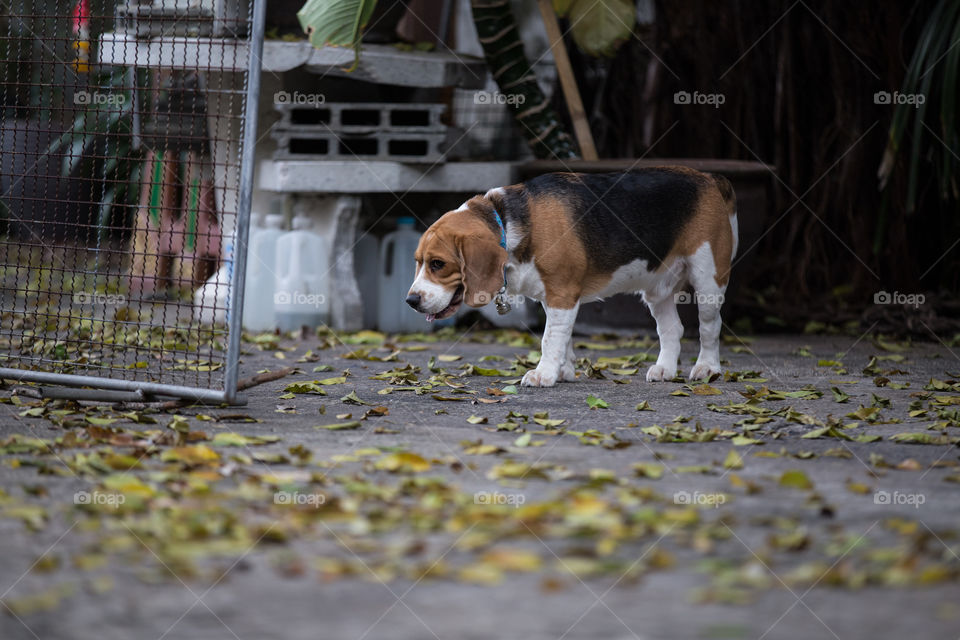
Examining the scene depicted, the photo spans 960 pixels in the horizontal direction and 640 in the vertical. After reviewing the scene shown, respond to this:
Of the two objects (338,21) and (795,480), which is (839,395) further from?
(338,21)

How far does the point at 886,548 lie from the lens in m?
2.37

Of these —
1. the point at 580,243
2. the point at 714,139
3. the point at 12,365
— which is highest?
the point at 714,139

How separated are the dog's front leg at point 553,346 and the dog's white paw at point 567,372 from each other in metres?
0.15

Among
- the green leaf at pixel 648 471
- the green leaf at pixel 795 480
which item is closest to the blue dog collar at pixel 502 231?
the green leaf at pixel 648 471

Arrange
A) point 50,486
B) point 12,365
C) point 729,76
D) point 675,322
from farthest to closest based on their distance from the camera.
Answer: point 729,76 < point 675,322 < point 12,365 < point 50,486

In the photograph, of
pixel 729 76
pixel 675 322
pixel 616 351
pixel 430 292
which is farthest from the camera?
pixel 729 76

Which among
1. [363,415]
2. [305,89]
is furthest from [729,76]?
[363,415]

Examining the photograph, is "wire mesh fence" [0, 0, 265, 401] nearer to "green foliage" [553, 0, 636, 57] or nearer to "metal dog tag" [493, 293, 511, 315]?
"metal dog tag" [493, 293, 511, 315]

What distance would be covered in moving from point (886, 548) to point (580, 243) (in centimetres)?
238

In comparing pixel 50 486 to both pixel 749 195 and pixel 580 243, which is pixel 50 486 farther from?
pixel 749 195

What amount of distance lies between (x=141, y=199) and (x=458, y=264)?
9.94 ft

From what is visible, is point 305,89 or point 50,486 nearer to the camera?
point 50,486

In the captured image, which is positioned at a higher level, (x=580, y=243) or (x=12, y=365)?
(x=580, y=243)

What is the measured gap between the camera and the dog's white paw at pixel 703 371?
4823 mm
